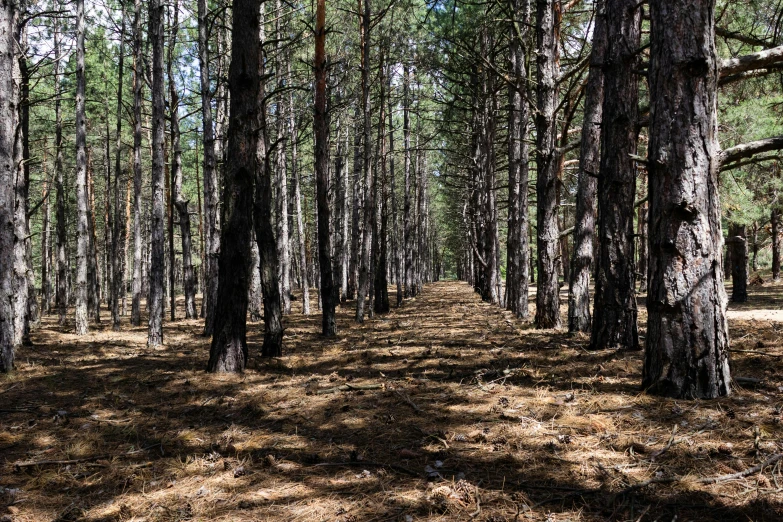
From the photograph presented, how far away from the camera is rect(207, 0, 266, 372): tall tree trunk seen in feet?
18.8

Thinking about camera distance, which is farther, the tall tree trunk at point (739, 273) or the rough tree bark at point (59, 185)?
the tall tree trunk at point (739, 273)

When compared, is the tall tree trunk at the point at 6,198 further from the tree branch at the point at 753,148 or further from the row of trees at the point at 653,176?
the tree branch at the point at 753,148

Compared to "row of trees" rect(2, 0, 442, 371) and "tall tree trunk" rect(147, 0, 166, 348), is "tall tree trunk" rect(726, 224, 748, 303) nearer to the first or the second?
"row of trees" rect(2, 0, 442, 371)

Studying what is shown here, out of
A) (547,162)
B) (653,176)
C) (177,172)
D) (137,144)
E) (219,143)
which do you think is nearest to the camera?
(653,176)

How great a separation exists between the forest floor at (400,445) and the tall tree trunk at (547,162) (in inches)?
125

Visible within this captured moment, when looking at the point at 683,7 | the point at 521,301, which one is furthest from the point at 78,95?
the point at 683,7

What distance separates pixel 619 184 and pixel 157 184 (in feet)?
27.8

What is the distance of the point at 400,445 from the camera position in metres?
3.25

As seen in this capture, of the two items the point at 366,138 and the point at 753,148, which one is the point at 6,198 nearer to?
the point at 366,138

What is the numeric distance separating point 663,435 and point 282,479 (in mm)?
2458

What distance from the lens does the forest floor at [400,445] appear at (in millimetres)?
2412

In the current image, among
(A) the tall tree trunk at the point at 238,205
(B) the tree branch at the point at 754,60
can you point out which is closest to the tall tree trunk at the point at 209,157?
(A) the tall tree trunk at the point at 238,205

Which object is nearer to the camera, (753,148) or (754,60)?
(753,148)


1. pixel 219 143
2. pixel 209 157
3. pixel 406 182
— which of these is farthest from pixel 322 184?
pixel 406 182
